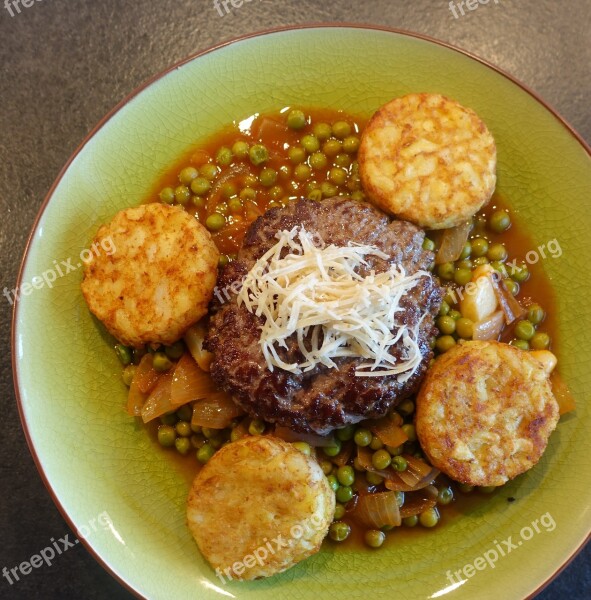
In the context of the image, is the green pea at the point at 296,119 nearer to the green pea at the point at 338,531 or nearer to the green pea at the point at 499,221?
the green pea at the point at 499,221

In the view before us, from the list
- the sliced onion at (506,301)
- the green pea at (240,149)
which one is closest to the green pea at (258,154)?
the green pea at (240,149)

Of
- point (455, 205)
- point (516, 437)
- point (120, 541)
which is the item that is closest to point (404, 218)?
point (455, 205)

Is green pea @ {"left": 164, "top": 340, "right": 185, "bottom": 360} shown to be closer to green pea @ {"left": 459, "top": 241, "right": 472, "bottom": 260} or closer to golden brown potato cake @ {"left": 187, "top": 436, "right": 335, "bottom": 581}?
golden brown potato cake @ {"left": 187, "top": 436, "right": 335, "bottom": 581}

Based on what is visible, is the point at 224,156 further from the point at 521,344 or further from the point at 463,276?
the point at 521,344

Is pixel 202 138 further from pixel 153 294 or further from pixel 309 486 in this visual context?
pixel 309 486

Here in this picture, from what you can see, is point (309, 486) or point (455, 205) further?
point (455, 205)

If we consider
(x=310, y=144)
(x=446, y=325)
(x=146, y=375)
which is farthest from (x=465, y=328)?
(x=146, y=375)
